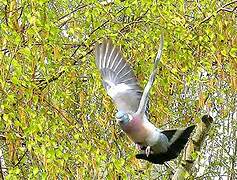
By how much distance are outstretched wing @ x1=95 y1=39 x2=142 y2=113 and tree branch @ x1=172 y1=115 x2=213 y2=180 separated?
0.44 meters

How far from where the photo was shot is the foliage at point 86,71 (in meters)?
2.78

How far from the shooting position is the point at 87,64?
11.2 feet

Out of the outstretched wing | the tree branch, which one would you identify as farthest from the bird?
the tree branch

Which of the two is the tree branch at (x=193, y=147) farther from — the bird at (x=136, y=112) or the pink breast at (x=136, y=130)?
the pink breast at (x=136, y=130)

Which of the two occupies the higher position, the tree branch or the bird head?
the tree branch

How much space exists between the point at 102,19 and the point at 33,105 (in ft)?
2.42

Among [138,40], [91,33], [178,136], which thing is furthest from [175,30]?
[178,136]

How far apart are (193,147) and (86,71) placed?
77cm

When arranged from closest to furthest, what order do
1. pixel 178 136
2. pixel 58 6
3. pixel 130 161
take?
pixel 178 136 < pixel 130 161 < pixel 58 6

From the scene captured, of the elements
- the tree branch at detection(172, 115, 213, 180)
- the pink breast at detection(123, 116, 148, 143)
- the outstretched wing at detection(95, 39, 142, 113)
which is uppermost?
the outstretched wing at detection(95, 39, 142, 113)

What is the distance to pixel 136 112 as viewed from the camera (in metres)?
2.35

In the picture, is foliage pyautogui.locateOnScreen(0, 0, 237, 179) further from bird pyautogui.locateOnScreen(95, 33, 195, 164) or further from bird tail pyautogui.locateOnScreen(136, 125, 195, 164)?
bird tail pyautogui.locateOnScreen(136, 125, 195, 164)

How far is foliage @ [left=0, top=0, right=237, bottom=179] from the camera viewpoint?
9.12 ft

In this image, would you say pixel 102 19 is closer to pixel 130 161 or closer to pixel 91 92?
pixel 91 92
